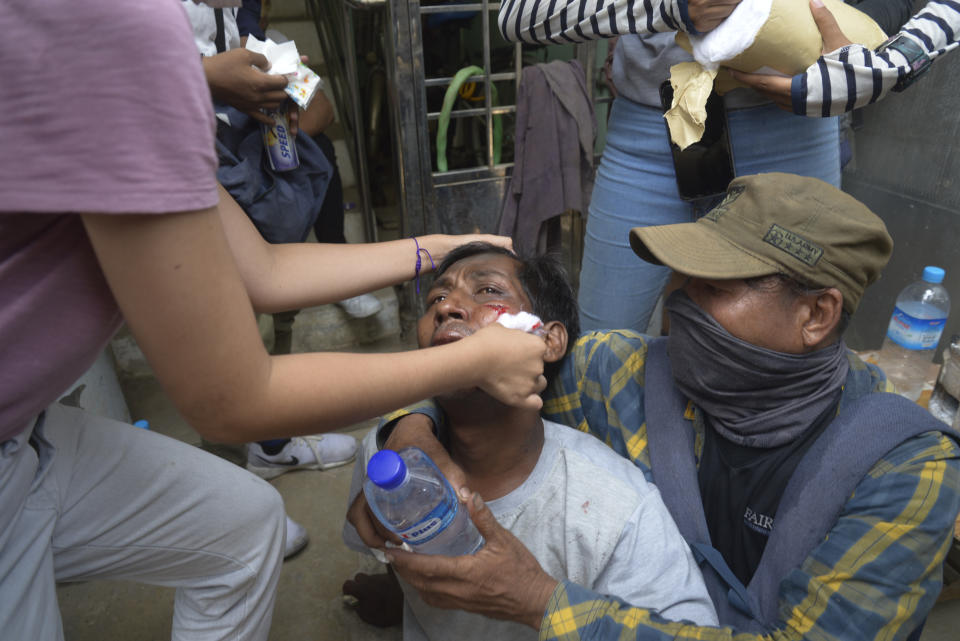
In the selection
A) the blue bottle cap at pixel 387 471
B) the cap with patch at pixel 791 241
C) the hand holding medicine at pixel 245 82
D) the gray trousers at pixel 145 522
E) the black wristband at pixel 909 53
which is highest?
the black wristband at pixel 909 53

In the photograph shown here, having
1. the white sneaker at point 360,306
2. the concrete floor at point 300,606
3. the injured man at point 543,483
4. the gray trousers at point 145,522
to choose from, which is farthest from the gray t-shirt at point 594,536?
the white sneaker at point 360,306

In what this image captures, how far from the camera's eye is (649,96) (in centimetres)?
240

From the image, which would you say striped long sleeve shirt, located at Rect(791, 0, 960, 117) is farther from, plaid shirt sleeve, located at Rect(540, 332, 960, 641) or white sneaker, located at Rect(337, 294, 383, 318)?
white sneaker, located at Rect(337, 294, 383, 318)

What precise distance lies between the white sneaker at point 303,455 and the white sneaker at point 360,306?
4.23ft

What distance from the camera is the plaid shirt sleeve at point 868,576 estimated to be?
122 centimetres

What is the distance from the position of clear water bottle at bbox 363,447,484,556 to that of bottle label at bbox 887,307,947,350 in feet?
6.30

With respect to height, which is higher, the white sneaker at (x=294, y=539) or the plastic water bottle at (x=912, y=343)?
the plastic water bottle at (x=912, y=343)

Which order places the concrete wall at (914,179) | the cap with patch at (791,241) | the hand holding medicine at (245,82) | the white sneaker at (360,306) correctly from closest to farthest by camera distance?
1. the cap with patch at (791,241)
2. the hand holding medicine at (245,82)
3. the concrete wall at (914,179)
4. the white sneaker at (360,306)

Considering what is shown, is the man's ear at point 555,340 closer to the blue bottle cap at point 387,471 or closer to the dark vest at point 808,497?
the dark vest at point 808,497

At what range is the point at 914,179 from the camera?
3.65 meters

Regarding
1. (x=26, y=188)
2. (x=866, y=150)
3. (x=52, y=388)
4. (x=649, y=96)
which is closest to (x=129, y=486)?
(x=52, y=388)

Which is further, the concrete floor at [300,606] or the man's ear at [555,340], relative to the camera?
the concrete floor at [300,606]

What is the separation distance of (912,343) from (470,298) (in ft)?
5.85

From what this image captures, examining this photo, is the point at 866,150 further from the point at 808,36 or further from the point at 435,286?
the point at 435,286
